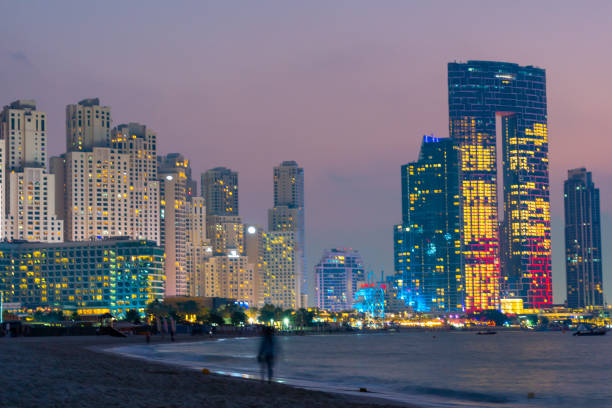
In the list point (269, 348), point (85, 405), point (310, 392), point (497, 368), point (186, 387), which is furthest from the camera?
point (497, 368)

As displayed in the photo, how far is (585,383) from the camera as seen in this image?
72125 mm

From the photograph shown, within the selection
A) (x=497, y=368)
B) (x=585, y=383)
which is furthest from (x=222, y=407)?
(x=497, y=368)

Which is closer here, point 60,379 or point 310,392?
point 60,379

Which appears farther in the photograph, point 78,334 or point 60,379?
point 78,334

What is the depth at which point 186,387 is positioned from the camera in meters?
40.7

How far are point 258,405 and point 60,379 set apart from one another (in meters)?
9.31

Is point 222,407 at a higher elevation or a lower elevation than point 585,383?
higher

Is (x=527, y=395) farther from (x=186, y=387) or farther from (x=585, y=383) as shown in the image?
(x=186, y=387)

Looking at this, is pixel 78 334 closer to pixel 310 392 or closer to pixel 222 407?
pixel 310 392

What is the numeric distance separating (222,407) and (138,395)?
3670 mm

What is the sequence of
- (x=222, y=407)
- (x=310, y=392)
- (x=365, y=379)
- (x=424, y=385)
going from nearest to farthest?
(x=222, y=407) → (x=310, y=392) → (x=424, y=385) → (x=365, y=379)

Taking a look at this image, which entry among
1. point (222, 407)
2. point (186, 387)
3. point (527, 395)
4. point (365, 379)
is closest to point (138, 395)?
point (222, 407)

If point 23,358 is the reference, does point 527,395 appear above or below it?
below

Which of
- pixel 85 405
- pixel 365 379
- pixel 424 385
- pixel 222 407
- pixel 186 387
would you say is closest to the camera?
pixel 85 405
